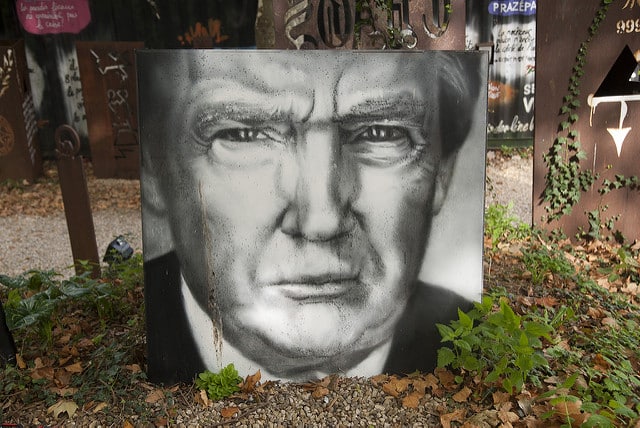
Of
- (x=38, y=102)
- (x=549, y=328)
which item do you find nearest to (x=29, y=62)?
(x=38, y=102)

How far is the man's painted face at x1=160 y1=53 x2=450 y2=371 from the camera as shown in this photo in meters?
2.56

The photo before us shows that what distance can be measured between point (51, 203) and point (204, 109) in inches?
269

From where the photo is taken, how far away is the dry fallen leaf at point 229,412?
8.31 ft

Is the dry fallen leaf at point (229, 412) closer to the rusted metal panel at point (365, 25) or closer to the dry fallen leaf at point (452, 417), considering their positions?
the dry fallen leaf at point (452, 417)

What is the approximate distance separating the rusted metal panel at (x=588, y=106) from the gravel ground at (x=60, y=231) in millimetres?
899

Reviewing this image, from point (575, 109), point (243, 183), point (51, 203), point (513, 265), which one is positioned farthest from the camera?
point (51, 203)

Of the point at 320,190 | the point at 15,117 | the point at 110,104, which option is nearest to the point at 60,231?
the point at 15,117

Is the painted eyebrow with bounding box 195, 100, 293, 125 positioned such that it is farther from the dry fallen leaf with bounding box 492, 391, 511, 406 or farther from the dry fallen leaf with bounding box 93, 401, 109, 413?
the dry fallen leaf with bounding box 492, 391, 511, 406

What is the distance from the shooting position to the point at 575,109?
4773 mm

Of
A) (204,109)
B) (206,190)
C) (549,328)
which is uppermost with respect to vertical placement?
(204,109)

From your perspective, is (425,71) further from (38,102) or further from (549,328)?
(38,102)

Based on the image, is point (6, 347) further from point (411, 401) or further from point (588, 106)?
point (588, 106)

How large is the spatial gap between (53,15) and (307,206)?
29.4ft

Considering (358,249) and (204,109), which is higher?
(204,109)
